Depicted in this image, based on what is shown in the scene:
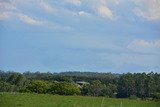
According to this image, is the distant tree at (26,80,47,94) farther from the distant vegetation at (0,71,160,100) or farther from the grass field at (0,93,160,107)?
the grass field at (0,93,160,107)

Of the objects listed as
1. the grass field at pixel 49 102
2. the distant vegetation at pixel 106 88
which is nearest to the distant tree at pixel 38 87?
the distant vegetation at pixel 106 88

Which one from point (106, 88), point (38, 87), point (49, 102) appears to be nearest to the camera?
point (49, 102)

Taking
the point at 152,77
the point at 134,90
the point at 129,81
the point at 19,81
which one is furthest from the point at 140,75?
the point at 19,81

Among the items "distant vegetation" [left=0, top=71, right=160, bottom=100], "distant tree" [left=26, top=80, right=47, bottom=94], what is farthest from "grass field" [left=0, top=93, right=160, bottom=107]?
"distant tree" [left=26, top=80, right=47, bottom=94]

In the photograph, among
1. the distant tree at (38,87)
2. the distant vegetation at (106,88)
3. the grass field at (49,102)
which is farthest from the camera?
the distant tree at (38,87)

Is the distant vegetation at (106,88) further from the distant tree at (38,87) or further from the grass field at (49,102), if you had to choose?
the grass field at (49,102)

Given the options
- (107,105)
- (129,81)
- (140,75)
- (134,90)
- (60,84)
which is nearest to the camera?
(107,105)

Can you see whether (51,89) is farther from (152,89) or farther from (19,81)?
(19,81)

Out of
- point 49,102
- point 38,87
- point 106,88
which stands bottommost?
point 49,102

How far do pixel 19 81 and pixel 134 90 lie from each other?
36677 millimetres

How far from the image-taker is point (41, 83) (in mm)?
70875

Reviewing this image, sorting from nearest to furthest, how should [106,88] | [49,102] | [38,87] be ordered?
[49,102]
[38,87]
[106,88]

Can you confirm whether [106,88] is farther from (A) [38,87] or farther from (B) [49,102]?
(B) [49,102]

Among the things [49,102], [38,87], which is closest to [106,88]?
[38,87]
